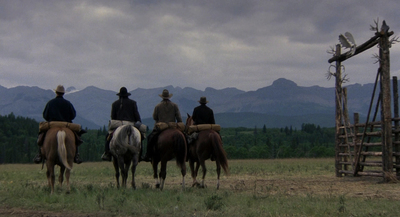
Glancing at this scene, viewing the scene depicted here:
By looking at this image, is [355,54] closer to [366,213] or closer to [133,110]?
Answer: [133,110]

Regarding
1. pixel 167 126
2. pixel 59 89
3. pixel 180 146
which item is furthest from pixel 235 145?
pixel 59 89

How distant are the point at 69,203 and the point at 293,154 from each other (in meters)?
75.3

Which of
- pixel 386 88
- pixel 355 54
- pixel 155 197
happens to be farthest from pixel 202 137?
pixel 355 54

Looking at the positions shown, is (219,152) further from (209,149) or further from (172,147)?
(172,147)

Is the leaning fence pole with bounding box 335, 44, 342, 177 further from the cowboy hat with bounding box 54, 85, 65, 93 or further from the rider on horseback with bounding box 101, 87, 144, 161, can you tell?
the cowboy hat with bounding box 54, 85, 65, 93

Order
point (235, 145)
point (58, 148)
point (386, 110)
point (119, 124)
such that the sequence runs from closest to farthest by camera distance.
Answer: point (58, 148) < point (119, 124) < point (386, 110) < point (235, 145)

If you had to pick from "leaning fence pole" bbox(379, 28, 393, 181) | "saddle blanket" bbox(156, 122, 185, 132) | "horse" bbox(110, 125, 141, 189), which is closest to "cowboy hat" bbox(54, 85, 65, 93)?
"horse" bbox(110, 125, 141, 189)

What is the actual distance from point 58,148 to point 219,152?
4937 millimetres

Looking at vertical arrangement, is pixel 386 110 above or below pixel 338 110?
below

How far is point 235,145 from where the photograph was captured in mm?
106250

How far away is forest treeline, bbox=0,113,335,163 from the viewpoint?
81125 mm

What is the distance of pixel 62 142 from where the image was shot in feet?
38.0

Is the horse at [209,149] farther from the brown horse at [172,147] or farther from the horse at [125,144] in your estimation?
the horse at [125,144]

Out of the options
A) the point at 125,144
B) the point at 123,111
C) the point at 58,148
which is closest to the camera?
the point at 58,148
